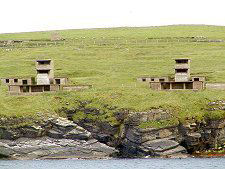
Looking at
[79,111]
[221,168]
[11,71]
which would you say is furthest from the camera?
[11,71]

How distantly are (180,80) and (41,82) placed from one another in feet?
93.6

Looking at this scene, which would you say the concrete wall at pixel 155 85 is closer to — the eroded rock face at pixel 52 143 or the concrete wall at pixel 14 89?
the eroded rock face at pixel 52 143

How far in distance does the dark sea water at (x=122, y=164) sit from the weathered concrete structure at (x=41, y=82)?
32.3 metres

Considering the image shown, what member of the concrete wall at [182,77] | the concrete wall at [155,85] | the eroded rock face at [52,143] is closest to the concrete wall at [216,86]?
→ the concrete wall at [155,85]

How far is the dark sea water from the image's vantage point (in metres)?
108

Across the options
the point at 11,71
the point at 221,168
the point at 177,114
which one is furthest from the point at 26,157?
the point at 11,71

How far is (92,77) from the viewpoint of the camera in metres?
174

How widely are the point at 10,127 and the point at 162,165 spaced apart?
115ft

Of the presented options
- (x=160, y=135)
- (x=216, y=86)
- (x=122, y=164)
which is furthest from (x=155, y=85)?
(x=122, y=164)

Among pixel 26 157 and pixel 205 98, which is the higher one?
pixel 205 98

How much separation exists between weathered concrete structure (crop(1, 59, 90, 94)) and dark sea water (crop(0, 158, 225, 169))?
3229cm

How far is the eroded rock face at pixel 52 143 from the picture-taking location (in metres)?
132

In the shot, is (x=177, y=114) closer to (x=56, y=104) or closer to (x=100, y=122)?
(x=100, y=122)

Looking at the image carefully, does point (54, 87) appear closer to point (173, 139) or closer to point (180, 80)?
point (180, 80)
